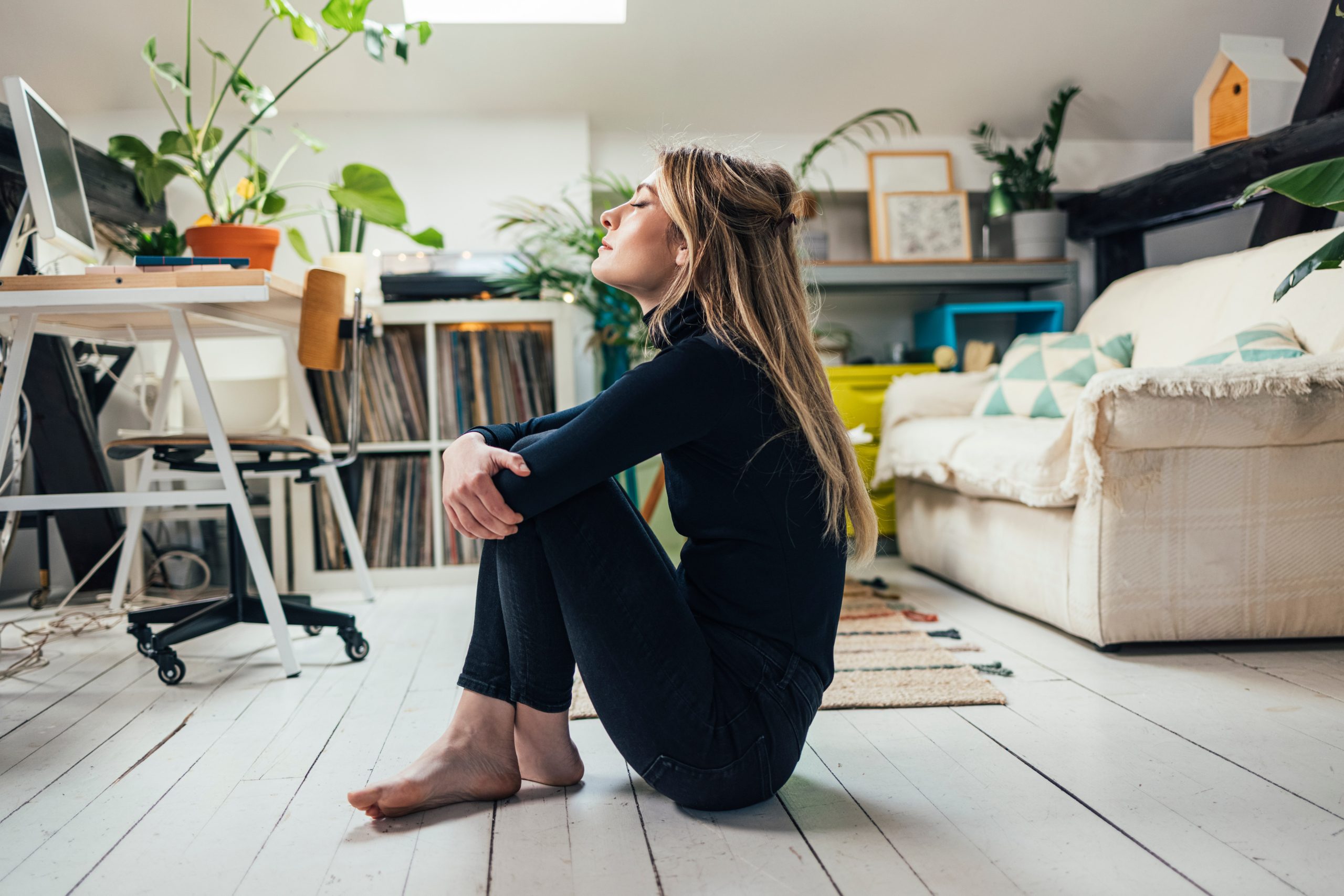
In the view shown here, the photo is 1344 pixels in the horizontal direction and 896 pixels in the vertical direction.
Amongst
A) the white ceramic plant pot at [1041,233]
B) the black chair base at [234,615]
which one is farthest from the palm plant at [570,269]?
the white ceramic plant pot at [1041,233]

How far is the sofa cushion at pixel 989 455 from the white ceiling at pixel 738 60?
4.74ft

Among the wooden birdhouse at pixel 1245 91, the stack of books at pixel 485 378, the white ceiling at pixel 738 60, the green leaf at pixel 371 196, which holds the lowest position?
the stack of books at pixel 485 378

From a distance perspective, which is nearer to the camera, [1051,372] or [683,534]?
[683,534]

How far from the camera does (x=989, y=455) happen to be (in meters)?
2.21

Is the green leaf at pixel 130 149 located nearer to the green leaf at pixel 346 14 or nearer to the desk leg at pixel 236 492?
the green leaf at pixel 346 14

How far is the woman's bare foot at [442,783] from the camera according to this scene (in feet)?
3.66

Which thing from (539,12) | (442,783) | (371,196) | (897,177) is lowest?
(442,783)

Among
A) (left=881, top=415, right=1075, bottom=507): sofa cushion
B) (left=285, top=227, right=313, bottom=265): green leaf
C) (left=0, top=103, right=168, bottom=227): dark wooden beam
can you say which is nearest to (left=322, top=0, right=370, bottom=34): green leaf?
(left=285, top=227, right=313, bottom=265): green leaf

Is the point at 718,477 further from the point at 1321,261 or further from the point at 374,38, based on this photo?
the point at 374,38

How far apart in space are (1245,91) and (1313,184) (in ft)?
5.70

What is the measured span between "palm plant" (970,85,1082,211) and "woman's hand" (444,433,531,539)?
3203mm

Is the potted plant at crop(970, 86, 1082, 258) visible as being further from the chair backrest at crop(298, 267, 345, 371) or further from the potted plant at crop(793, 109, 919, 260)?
the chair backrest at crop(298, 267, 345, 371)

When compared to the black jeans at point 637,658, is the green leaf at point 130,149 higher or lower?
higher

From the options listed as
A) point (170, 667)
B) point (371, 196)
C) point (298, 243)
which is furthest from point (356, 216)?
point (170, 667)
